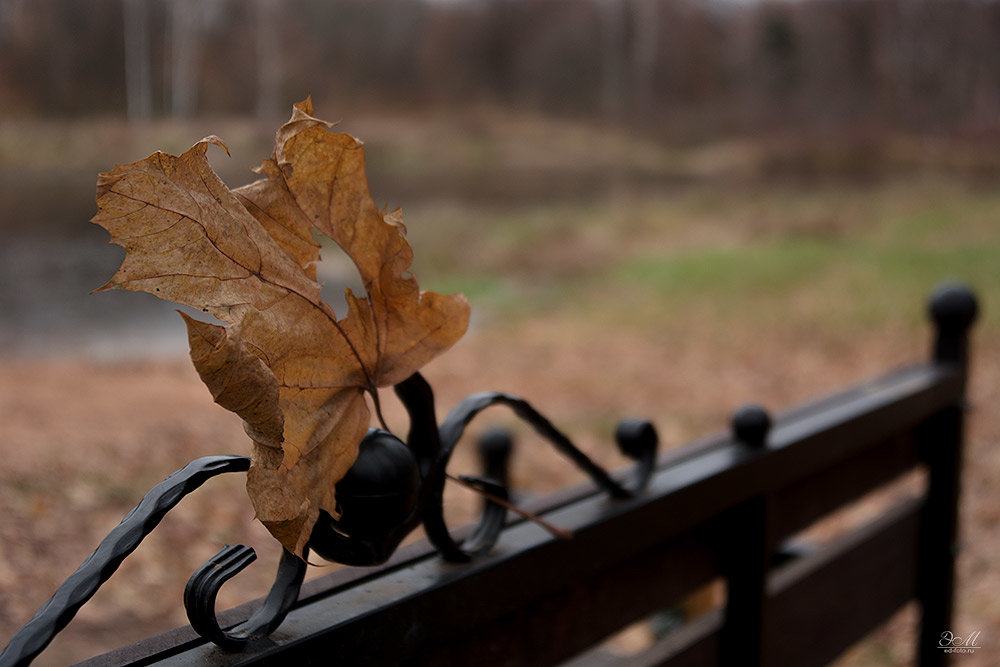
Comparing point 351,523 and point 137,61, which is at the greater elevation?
point 137,61

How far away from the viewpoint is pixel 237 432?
12.1ft

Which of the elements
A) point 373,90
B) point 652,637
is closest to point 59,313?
point 373,90

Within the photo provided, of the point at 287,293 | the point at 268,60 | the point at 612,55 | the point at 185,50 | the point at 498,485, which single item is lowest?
the point at 498,485

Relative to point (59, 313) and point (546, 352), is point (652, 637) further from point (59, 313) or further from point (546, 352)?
point (59, 313)

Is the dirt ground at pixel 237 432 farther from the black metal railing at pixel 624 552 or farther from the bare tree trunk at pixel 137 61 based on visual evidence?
the black metal railing at pixel 624 552

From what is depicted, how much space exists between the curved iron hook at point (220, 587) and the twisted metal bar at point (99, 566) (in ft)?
0.11

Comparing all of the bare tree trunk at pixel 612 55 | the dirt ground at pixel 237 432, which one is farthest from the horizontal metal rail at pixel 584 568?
the bare tree trunk at pixel 612 55

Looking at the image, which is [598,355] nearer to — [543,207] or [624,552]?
[624,552]

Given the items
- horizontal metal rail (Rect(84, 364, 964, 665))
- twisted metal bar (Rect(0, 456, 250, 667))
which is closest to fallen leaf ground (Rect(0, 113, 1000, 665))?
horizontal metal rail (Rect(84, 364, 964, 665))

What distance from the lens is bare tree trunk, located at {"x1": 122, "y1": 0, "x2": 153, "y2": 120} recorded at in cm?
154

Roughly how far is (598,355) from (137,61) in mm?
4113

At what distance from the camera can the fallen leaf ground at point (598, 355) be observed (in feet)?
7.29

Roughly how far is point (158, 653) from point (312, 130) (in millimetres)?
252

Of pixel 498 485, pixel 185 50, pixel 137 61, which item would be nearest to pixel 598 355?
pixel 185 50
